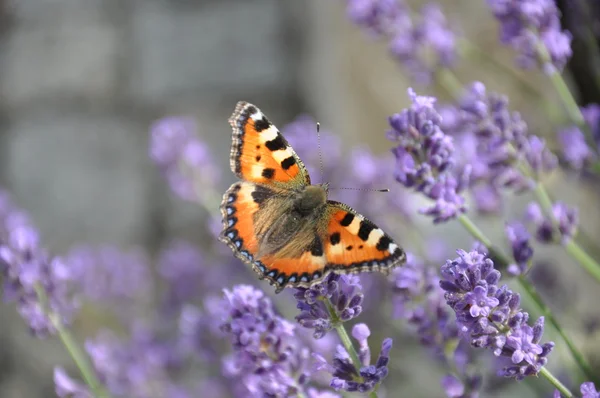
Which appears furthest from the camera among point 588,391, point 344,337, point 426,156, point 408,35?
point 408,35

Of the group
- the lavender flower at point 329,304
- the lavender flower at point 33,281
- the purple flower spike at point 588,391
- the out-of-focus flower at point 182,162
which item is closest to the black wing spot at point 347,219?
the lavender flower at point 329,304

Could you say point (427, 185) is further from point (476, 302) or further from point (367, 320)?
point (367, 320)

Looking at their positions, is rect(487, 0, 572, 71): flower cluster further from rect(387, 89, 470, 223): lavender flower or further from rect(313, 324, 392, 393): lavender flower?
rect(313, 324, 392, 393): lavender flower

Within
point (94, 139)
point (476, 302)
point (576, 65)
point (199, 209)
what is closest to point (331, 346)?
point (476, 302)

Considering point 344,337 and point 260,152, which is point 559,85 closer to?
point 260,152

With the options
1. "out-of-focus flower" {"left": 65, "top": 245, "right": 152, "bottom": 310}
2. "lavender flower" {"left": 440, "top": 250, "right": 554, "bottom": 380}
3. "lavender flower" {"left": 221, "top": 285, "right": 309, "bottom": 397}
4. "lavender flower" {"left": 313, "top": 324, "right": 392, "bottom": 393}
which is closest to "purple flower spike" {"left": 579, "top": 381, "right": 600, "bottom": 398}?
"lavender flower" {"left": 440, "top": 250, "right": 554, "bottom": 380}

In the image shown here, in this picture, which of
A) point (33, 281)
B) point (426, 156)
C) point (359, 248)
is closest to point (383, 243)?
point (359, 248)
